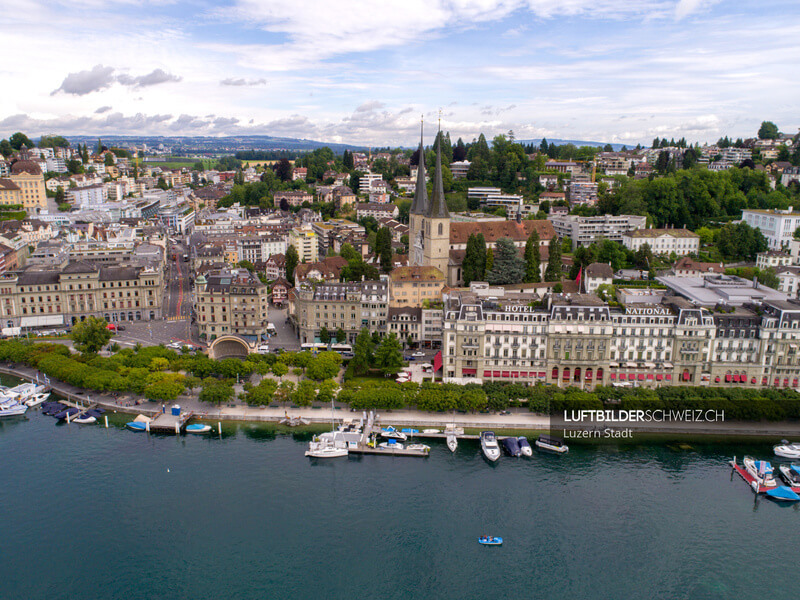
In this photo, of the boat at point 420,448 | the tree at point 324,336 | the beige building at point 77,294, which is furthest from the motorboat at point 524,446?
the beige building at point 77,294

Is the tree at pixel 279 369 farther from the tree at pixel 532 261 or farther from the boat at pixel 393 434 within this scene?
the tree at pixel 532 261

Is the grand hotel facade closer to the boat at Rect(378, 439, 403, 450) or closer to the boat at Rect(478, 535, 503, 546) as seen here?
the boat at Rect(378, 439, 403, 450)

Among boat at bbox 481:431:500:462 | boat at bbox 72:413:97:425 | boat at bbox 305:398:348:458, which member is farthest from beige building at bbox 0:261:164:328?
boat at bbox 481:431:500:462

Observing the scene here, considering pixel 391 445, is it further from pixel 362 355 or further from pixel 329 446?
pixel 362 355

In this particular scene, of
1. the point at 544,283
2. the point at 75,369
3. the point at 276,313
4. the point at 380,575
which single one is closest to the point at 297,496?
the point at 380,575

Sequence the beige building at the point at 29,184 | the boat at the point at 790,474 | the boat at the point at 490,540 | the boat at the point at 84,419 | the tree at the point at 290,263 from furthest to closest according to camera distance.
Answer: the beige building at the point at 29,184, the tree at the point at 290,263, the boat at the point at 84,419, the boat at the point at 790,474, the boat at the point at 490,540

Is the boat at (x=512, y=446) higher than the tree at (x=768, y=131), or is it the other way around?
the tree at (x=768, y=131)
